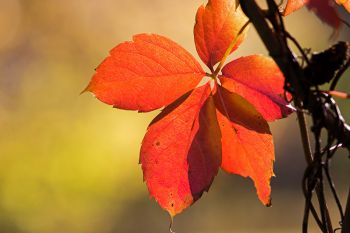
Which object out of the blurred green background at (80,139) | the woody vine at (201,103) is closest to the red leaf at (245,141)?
the woody vine at (201,103)

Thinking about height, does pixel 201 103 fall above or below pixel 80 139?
above

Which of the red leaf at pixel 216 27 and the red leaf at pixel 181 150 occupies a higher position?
the red leaf at pixel 216 27

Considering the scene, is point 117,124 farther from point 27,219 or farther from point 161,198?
point 161,198

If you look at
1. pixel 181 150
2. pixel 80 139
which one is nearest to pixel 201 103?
pixel 181 150

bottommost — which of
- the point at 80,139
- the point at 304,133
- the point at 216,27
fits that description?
the point at 80,139

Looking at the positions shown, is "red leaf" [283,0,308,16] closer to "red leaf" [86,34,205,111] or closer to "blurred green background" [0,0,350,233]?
"red leaf" [86,34,205,111]

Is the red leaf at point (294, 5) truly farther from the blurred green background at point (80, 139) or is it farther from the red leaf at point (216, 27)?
the blurred green background at point (80, 139)

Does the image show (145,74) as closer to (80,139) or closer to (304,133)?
(304,133)
